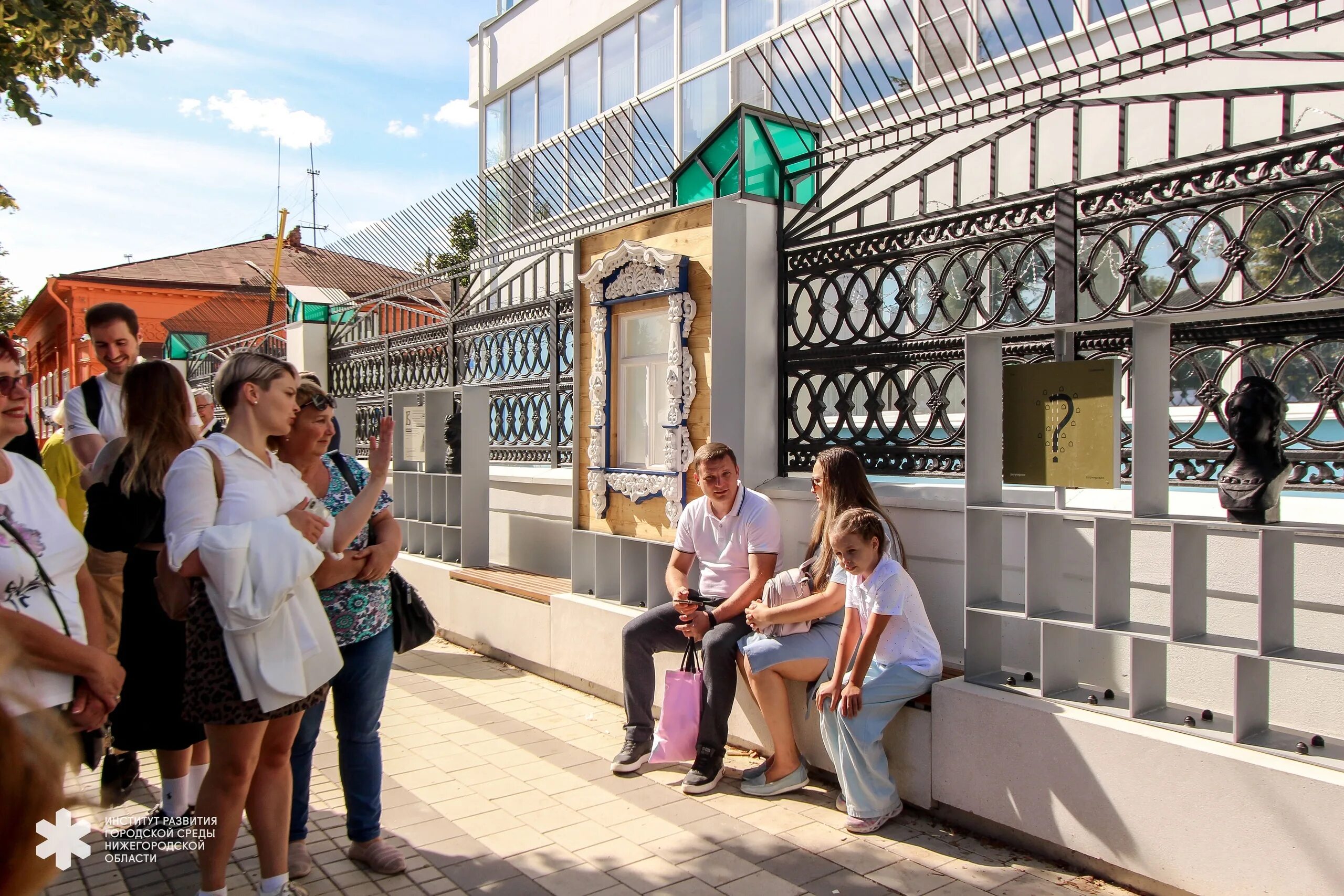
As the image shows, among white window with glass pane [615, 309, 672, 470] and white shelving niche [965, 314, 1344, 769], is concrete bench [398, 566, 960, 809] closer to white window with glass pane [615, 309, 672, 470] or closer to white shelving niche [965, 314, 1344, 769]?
white shelving niche [965, 314, 1344, 769]

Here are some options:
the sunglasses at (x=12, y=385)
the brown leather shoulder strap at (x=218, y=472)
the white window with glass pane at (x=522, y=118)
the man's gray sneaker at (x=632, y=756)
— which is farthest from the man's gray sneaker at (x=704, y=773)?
the white window with glass pane at (x=522, y=118)

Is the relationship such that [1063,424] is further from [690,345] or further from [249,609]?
[249,609]

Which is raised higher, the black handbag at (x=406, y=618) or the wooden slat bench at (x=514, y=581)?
the black handbag at (x=406, y=618)

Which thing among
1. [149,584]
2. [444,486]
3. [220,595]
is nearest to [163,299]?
[444,486]

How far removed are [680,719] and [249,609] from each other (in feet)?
7.88

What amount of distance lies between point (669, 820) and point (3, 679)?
375cm

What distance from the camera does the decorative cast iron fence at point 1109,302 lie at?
3.63 meters

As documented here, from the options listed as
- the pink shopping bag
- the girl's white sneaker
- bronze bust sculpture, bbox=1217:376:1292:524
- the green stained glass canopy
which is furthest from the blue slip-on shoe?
the green stained glass canopy

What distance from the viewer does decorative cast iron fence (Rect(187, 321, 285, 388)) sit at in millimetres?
15625

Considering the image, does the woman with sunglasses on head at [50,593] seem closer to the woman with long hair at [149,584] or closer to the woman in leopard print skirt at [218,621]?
the woman in leopard print skirt at [218,621]

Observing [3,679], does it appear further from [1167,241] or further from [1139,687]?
[1167,241]

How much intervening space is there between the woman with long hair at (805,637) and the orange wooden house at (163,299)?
16.4m

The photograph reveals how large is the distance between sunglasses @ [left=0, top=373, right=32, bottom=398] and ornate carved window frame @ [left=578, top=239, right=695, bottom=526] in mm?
3230

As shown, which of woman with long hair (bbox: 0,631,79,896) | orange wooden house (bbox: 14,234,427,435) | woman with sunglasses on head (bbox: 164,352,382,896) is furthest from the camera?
orange wooden house (bbox: 14,234,427,435)
